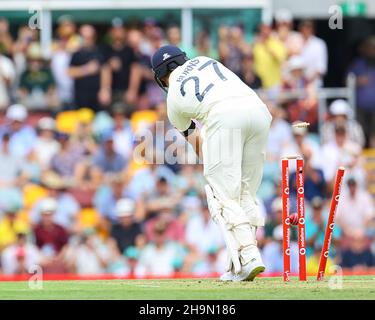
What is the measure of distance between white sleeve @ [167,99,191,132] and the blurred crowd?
517 centimetres

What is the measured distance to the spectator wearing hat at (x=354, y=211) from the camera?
17.6 meters

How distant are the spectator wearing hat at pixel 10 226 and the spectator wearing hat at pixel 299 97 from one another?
4.23m

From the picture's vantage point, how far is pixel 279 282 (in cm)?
1121

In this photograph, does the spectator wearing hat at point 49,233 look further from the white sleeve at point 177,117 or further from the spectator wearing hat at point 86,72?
the white sleeve at point 177,117

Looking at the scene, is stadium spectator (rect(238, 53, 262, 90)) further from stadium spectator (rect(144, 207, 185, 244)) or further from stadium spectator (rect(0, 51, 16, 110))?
stadium spectator (rect(0, 51, 16, 110))

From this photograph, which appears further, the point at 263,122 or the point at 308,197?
the point at 308,197

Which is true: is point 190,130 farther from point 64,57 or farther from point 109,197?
point 64,57

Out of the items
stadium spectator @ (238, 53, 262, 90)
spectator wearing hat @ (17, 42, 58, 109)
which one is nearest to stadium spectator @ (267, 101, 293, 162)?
stadium spectator @ (238, 53, 262, 90)

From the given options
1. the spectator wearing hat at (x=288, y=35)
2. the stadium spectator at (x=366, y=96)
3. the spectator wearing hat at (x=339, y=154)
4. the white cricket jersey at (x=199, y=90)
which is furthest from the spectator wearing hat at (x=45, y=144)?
the white cricket jersey at (x=199, y=90)

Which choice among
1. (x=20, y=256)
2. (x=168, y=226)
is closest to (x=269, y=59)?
(x=168, y=226)

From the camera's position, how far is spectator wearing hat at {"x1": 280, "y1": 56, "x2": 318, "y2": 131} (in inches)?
744
